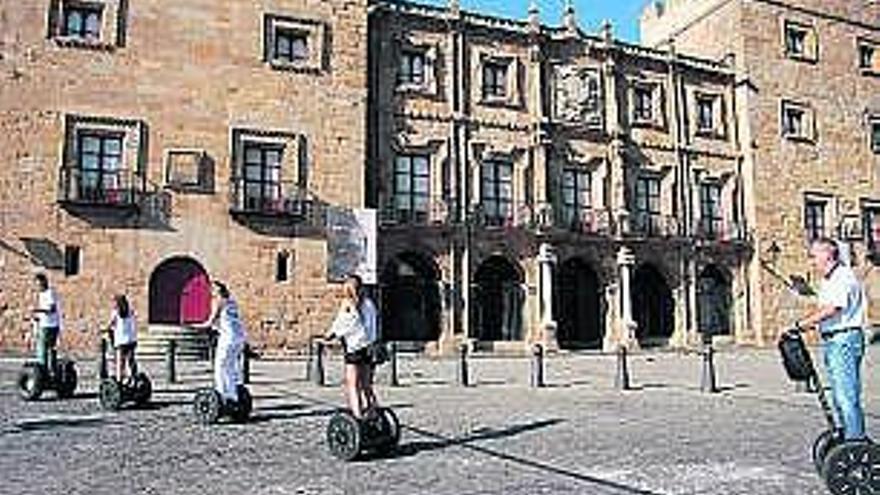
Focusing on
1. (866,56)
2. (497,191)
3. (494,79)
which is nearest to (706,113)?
(866,56)

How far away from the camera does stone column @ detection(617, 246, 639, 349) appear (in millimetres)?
30638

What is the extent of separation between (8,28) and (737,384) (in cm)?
2065

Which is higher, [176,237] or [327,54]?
[327,54]

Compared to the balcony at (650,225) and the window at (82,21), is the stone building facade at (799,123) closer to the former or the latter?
the balcony at (650,225)

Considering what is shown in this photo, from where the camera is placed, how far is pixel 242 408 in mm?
10039

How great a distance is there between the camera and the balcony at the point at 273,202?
2494 cm

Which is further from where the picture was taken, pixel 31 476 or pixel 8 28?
pixel 8 28

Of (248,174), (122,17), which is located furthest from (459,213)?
(122,17)

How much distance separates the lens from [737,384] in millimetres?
15906

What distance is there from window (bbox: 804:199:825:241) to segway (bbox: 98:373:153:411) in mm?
30524

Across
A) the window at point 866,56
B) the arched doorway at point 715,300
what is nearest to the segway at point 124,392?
the arched doorway at point 715,300

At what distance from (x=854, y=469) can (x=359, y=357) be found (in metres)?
4.17

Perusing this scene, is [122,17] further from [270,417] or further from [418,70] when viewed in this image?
[270,417]

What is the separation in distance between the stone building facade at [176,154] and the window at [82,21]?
4 centimetres
